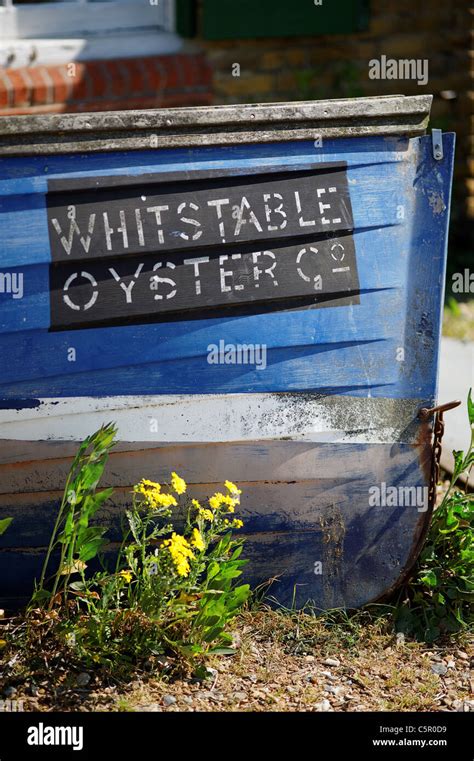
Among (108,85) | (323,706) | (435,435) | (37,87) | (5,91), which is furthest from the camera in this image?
(108,85)

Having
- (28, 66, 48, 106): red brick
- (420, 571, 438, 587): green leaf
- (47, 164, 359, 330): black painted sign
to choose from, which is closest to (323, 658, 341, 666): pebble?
(420, 571, 438, 587): green leaf

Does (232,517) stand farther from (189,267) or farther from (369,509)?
(189,267)

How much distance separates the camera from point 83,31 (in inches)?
198

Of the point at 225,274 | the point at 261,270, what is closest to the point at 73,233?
the point at 225,274

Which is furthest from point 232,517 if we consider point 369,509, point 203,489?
point 369,509

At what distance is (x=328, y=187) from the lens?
2.70 m

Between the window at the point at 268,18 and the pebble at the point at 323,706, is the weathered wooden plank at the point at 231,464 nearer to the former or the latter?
the pebble at the point at 323,706

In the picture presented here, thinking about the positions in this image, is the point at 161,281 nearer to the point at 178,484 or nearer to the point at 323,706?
the point at 178,484

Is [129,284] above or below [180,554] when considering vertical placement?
above

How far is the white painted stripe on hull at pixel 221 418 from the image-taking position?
2.69m

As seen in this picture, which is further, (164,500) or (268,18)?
(268,18)

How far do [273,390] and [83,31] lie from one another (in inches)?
124

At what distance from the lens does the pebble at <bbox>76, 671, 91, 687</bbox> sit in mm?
2551

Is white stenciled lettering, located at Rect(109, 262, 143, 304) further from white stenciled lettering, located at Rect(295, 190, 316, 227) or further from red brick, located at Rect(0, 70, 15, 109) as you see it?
red brick, located at Rect(0, 70, 15, 109)
